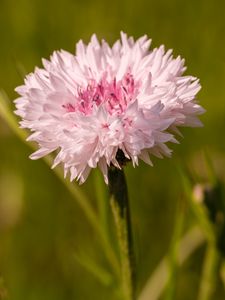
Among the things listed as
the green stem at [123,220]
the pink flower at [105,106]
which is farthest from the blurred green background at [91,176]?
the pink flower at [105,106]

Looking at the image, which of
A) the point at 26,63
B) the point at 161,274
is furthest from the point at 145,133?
the point at 26,63

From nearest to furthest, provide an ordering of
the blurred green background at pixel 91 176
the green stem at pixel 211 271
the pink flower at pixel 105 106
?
the pink flower at pixel 105 106 → the green stem at pixel 211 271 → the blurred green background at pixel 91 176

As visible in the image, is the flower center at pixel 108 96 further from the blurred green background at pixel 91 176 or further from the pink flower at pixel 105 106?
the blurred green background at pixel 91 176

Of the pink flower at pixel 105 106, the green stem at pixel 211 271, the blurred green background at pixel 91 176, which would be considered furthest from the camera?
the blurred green background at pixel 91 176

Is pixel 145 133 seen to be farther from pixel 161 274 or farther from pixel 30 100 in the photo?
pixel 161 274

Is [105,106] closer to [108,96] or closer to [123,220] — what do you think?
[108,96]

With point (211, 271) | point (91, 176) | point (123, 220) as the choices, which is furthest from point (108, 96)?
point (91, 176)

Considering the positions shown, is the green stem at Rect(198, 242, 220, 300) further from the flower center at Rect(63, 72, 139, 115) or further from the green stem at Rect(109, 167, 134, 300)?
the flower center at Rect(63, 72, 139, 115)
